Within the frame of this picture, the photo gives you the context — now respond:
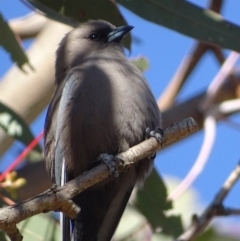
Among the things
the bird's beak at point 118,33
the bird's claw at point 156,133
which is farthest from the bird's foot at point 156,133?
the bird's beak at point 118,33

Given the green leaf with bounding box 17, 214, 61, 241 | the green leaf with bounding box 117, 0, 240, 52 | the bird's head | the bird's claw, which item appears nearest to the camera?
the bird's claw

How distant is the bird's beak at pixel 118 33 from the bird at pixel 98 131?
0.34 meters

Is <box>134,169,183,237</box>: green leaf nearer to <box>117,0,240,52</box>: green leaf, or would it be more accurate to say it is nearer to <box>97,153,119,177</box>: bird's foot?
<box>117,0,240,52</box>: green leaf

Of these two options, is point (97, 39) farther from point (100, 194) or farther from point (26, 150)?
point (100, 194)

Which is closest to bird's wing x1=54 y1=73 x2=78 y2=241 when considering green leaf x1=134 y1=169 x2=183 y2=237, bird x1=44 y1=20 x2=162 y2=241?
bird x1=44 y1=20 x2=162 y2=241

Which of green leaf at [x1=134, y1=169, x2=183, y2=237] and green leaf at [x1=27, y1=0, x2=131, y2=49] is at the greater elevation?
green leaf at [x1=27, y1=0, x2=131, y2=49]

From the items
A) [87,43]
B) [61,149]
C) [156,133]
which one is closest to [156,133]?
[156,133]

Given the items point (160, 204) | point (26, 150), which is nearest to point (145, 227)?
point (160, 204)

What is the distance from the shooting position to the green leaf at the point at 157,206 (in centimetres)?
441

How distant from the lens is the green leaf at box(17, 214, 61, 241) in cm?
417

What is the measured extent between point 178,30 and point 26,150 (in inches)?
38.1

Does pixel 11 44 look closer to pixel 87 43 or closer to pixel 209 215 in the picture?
pixel 87 43

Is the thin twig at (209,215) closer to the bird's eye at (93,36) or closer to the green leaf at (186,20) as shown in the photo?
the green leaf at (186,20)

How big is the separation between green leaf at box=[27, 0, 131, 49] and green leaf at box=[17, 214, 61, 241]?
102 centimetres
